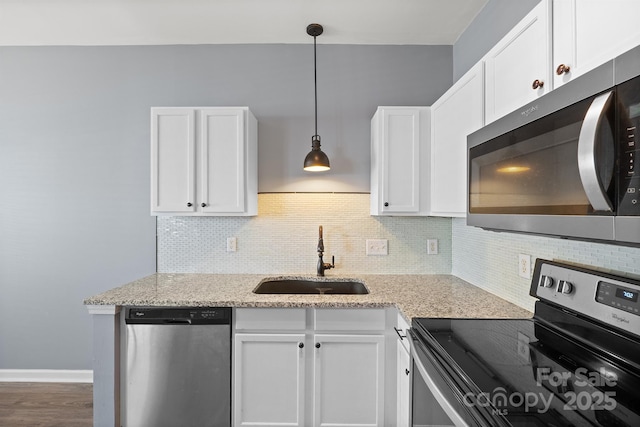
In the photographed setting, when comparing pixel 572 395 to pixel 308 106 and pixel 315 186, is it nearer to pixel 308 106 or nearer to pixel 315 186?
pixel 315 186

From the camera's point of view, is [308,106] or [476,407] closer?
[476,407]

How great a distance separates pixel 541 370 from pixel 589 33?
35.1 inches

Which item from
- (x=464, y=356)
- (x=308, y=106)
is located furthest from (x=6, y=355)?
(x=464, y=356)

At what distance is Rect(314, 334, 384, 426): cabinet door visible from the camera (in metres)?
1.71

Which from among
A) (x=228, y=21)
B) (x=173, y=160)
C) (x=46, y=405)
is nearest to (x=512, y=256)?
(x=173, y=160)

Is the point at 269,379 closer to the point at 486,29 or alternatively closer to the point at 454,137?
the point at 454,137

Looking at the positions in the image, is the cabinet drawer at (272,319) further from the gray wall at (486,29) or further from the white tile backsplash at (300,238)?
the gray wall at (486,29)

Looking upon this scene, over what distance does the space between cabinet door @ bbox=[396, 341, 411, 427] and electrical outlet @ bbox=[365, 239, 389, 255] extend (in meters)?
0.82

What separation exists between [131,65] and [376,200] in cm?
209

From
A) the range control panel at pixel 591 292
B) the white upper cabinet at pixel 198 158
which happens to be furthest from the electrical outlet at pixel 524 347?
the white upper cabinet at pixel 198 158

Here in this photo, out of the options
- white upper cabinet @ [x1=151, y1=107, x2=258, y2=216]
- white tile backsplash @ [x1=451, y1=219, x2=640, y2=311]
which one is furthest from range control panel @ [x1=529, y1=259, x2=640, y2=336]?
white upper cabinet @ [x1=151, y1=107, x2=258, y2=216]

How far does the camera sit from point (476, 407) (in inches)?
29.0

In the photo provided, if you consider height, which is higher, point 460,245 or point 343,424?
point 460,245

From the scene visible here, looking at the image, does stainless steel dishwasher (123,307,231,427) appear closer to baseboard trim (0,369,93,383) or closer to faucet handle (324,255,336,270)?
faucet handle (324,255,336,270)
